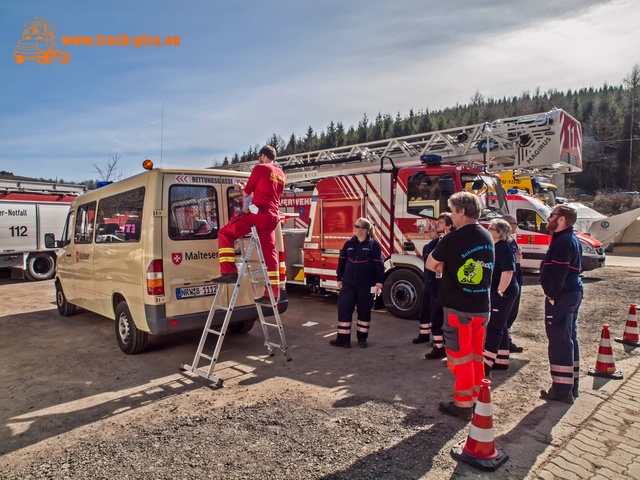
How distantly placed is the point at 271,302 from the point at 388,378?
5.25 feet

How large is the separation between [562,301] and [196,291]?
398 centimetres

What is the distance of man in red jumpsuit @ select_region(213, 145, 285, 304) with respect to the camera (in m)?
4.83

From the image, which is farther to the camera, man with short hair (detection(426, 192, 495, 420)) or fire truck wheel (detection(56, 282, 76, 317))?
fire truck wheel (detection(56, 282, 76, 317))

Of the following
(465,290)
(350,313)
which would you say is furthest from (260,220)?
(465,290)

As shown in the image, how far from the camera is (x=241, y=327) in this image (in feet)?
21.6

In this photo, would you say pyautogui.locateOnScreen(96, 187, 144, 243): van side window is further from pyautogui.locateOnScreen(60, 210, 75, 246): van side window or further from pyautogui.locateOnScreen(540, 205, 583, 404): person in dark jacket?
pyautogui.locateOnScreen(540, 205, 583, 404): person in dark jacket

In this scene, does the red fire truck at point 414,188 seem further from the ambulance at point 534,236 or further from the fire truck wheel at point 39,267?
the fire truck wheel at point 39,267

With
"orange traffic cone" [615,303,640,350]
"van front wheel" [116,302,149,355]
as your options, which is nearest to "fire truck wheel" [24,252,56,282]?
"van front wheel" [116,302,149,355]

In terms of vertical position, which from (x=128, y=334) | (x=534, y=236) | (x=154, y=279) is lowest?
(x=128, y=334)

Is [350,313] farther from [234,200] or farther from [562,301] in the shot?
[562,301]

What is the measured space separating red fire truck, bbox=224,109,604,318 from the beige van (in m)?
2.57

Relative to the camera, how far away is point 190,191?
17.3ft

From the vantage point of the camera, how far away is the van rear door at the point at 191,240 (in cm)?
500

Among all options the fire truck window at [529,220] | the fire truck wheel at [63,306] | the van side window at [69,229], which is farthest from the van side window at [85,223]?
the fire truck window at [529,220]
